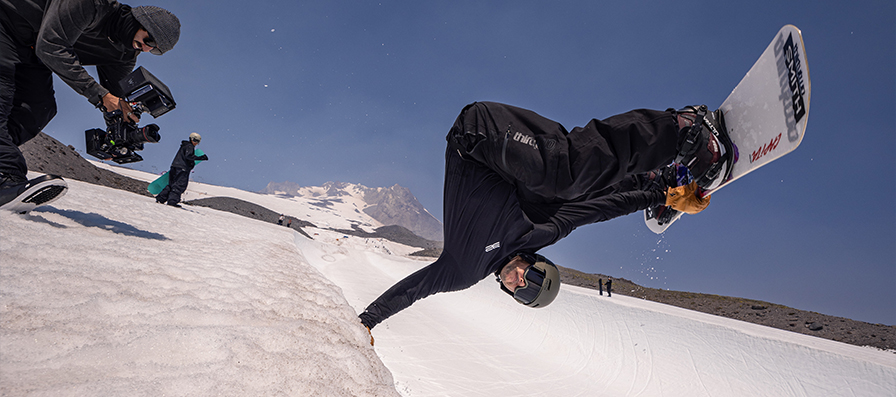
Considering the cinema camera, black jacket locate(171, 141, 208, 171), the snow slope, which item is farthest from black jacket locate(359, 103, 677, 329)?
black jacket locate(171, 141, 208, 171)

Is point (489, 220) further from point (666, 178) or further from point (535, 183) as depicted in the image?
point (666, 178)

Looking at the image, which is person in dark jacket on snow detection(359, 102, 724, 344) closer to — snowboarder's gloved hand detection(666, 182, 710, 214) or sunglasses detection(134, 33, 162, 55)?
snowboarder's gloved hand detection(666, 182, 710, 214)

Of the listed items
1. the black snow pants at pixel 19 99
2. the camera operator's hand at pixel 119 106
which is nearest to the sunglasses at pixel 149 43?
the camera operator's hand at pixel 119 106

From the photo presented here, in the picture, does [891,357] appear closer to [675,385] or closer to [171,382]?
[675,385]

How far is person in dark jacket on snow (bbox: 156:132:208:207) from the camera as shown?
828cm

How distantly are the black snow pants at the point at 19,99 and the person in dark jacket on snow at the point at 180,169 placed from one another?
6028mm

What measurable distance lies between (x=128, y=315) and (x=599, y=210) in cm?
305

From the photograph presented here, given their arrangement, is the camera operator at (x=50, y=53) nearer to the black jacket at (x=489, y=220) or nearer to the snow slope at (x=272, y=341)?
the snow slope at (x=272, y=341)

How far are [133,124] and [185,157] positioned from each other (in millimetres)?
6702

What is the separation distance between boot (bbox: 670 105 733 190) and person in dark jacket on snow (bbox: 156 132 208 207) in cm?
971

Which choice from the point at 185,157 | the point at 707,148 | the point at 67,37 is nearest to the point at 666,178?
the point at 707,148

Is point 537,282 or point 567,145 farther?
point 537,282

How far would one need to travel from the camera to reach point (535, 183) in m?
1.79

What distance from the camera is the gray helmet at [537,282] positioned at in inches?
86.4
